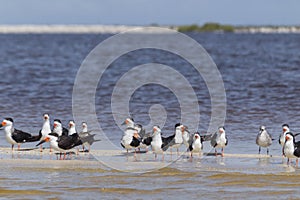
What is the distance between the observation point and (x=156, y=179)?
11.3 m

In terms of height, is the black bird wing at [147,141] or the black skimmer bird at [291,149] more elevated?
the black bird wing at [147,141]

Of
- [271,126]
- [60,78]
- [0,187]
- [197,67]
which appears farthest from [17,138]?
[197,67]

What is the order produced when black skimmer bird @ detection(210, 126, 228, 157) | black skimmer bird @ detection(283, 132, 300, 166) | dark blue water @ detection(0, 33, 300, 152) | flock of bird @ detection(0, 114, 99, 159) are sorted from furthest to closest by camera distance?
dark blue water @ detection(0, 33, 300, 152) → black skimmer bird @ detection(210, 126, 228, 157) → flock of bird @ detection(0, 114, 99, 159) → black skimmer bird @ detection(283, 132, 300, 166)

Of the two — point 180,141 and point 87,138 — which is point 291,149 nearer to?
point 180,141

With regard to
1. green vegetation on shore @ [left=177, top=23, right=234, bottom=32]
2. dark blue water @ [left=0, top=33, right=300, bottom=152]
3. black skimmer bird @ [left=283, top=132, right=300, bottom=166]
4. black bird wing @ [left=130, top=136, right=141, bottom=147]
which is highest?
green vegetation on shore @ [left=177, top=23, right=234, bottom=32]

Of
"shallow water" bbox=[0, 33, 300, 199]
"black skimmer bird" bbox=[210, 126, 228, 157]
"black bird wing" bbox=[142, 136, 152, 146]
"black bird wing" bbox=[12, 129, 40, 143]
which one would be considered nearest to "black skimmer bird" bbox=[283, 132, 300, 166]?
"shallow water" bbox=[0, 33, 300, 199]

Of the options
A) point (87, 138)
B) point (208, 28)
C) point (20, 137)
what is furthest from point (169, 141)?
point (208, 28)

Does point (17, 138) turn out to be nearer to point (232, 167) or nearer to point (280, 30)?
point (232, 167)

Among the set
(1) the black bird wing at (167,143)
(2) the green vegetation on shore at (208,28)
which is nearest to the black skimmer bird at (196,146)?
(1) the black bird wing at (167,143)

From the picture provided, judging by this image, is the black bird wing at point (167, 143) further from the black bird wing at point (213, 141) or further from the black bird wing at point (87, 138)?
the black bird wing at point (87, 138)

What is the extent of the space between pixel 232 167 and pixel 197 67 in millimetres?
29244

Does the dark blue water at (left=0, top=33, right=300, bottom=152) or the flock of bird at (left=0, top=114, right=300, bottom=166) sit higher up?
the dark blue water at (left=0, top=33, right=300, bottom=152)

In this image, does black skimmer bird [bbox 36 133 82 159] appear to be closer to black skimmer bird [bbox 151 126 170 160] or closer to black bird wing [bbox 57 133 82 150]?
black bird wing [bbox 57 133 82 150]

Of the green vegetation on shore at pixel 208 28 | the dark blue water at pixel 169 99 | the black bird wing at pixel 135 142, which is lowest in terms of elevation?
the black bird wing at pixel 135 142
